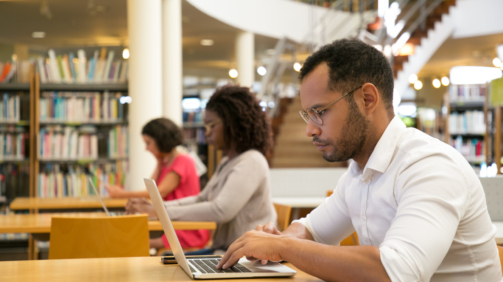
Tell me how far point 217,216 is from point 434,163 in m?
1.28

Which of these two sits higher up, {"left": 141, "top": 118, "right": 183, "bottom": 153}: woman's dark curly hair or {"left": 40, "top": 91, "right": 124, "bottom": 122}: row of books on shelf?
{"left": 40, "top": 91, "right": 124, "bottom": 122}: row of books on shelf

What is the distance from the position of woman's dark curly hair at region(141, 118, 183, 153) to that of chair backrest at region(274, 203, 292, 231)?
3.85 feet

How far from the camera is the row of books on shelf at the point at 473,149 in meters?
7.96

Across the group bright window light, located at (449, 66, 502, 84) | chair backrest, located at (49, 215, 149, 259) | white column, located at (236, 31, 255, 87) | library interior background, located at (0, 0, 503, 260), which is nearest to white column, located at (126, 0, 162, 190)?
library interior background, located at (0, 0, 503, 260)

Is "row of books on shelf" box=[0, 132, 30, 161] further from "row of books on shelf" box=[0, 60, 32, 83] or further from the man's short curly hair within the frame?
the man's short curly hair

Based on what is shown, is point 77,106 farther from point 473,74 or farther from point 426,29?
point 473,74

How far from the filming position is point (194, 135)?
24.0 feet

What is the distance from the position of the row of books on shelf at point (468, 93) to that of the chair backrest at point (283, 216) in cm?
644

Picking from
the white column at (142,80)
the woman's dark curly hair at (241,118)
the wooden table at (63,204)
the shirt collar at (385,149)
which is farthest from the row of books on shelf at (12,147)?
the shirt collar at (385,149)

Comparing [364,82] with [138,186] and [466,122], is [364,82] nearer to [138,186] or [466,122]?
[138,186]

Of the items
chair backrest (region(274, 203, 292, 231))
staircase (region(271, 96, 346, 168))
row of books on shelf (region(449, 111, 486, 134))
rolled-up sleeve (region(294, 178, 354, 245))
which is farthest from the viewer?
row of books on shelf (region(449, 111, 486, 134))

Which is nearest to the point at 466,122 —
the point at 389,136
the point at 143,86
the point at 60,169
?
the point at 143,86

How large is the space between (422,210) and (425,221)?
0.02 m

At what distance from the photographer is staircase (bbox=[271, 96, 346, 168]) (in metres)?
6.88
